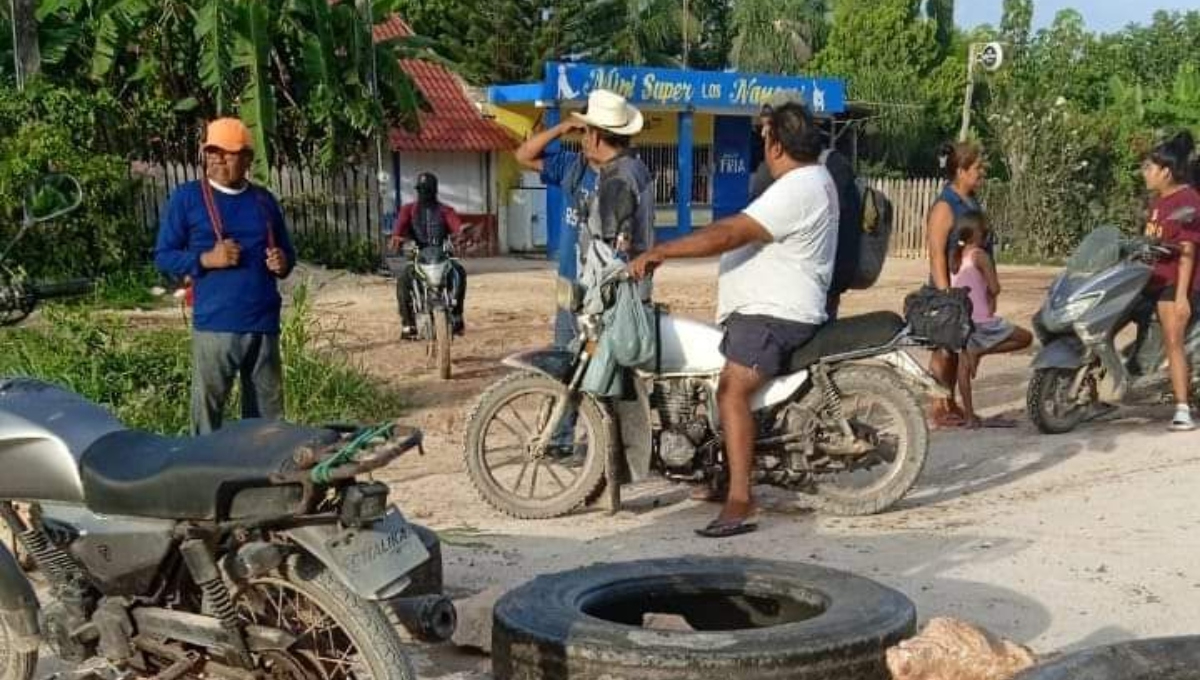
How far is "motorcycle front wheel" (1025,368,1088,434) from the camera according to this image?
26.1 feet

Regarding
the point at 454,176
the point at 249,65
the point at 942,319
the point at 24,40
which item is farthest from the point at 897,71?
the point at 942,319

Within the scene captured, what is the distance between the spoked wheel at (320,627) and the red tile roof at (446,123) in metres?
21.6

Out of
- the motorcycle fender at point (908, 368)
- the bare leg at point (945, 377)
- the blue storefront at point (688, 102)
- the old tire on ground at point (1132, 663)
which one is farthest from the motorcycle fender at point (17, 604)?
the blue storefront at point (688, 102)

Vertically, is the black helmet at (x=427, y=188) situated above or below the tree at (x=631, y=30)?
below

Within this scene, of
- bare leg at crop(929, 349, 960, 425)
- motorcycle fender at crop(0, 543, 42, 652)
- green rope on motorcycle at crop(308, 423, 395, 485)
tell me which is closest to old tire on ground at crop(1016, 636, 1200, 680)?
green rope on motorcycle at crop(308, 423, 395, 485)

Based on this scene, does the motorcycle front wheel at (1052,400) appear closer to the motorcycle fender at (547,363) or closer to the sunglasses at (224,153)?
the motorcycle fender at (547,363)

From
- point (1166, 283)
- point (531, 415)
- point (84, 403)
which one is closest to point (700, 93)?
point (1166, 283)

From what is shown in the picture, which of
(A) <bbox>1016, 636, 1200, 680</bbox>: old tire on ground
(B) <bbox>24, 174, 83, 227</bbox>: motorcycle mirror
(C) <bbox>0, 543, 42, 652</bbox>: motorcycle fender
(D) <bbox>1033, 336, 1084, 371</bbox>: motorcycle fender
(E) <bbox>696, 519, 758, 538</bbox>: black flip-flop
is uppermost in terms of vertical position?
(B) <bbox>24, 174, 83, 227</bbox>: motorcycle mirror

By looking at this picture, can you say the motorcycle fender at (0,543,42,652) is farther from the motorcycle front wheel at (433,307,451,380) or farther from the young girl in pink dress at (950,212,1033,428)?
the motorcycle front wheel at (433,307,451,380)

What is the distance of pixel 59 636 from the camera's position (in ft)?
11.4

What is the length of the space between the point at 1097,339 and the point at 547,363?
364cm

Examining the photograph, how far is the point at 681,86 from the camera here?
2641cm

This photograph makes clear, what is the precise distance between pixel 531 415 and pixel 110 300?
10.6 metres

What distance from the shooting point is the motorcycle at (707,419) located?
233 inches
